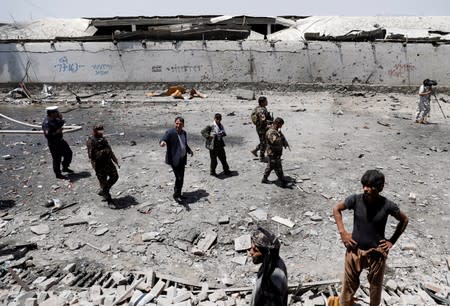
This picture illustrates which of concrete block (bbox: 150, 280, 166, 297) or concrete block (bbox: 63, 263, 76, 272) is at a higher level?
concrete block (bbox: 63, 263, 76, 272)

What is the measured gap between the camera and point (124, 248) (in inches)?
236

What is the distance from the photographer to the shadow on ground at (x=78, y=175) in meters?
8.61

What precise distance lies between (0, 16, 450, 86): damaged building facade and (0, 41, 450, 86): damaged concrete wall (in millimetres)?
43

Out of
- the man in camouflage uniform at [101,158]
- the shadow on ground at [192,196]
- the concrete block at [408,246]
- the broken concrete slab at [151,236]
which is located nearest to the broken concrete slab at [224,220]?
the shadow on ground at [192,196]

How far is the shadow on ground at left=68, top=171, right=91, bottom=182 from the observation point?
8615mm

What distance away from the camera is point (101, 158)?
23.2ft

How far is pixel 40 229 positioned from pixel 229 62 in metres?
13.5

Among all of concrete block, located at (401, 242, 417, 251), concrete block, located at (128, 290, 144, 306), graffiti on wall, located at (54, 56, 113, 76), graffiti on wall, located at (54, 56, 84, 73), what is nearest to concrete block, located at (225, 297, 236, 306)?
concrete block, located at (128, 290, 144, 306)

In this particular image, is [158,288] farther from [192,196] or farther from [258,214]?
[192,196]

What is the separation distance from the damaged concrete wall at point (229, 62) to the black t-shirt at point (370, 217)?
14883mm

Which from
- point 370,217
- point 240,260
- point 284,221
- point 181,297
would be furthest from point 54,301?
point 370,217

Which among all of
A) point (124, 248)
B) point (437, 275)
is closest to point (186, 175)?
point (124, 248)

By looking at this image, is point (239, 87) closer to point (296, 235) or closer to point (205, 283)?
point (296, 235)

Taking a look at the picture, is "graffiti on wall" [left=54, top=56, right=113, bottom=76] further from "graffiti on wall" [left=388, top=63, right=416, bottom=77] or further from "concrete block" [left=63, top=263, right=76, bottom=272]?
"concrete block" [left=63, top=263, right=76, bottom=272]
